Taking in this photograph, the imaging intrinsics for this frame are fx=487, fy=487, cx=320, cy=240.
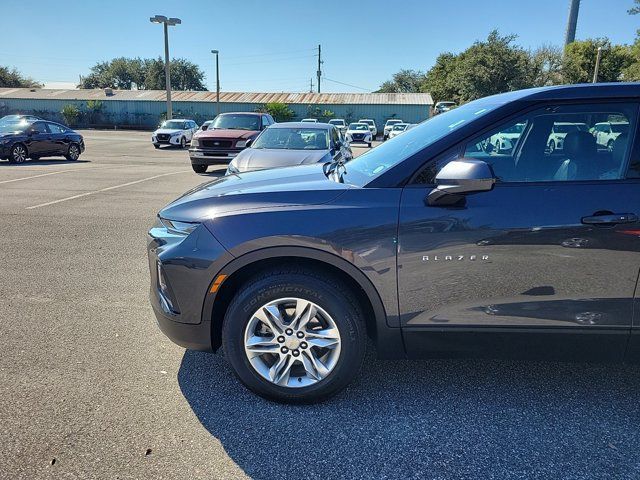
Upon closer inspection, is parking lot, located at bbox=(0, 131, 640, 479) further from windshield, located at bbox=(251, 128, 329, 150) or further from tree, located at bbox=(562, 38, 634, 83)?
tree, located at bbox=(562, 38, 634, 83)

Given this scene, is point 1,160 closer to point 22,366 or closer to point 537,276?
point 22,366

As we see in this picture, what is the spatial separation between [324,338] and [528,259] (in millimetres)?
1180

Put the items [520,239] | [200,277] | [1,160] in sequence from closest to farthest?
[520,239]
[200,277]
[1,160]

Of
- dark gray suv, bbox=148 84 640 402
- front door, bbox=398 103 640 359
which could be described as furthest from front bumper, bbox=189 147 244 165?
front door, bbox=398 103 640 359

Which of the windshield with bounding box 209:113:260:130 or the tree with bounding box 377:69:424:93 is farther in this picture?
the tree with bounding box 377:69:424:93

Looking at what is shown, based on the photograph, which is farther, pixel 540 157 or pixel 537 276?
pixel 540 157

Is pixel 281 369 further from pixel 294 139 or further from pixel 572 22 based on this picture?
pixel 572 22

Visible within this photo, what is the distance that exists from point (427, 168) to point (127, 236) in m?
5.29

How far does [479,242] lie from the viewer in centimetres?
257

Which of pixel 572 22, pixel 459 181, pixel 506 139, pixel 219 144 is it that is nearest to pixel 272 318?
pixel 459 181

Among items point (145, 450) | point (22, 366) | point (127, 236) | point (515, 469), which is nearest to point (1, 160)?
point (127, 236)

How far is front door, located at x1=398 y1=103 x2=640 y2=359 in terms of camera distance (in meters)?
2.54

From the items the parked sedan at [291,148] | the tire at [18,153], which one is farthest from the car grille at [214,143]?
the tire at [18,153]

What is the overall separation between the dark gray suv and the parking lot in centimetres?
31
